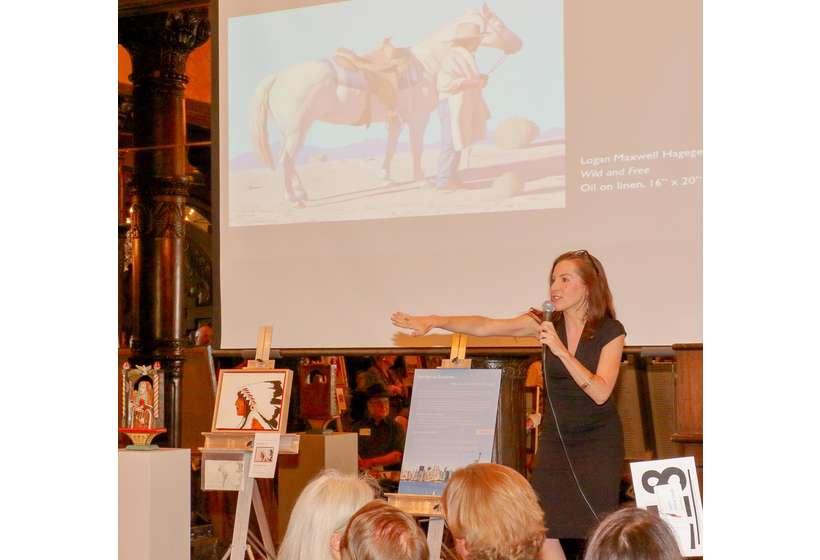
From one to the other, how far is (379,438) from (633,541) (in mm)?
4964

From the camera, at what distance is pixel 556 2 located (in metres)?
4.81

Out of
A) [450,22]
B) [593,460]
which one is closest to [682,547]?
[593,460]

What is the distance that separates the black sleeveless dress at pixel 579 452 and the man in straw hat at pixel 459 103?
1463 millimetres

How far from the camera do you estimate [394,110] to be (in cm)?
514

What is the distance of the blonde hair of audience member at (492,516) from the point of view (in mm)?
2422

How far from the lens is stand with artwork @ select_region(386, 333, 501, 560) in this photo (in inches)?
164

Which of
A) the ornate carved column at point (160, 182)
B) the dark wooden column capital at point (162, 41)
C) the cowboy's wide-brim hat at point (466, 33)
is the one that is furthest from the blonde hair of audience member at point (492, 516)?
the dark wooden column capital at point (162, 41)

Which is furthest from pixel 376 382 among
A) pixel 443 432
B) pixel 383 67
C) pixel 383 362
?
pixel 443 432

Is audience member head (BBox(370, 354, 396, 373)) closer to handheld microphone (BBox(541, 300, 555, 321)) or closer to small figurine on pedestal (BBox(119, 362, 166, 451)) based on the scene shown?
small figurine on pedestal (BBox(119, 362, 166, 451))

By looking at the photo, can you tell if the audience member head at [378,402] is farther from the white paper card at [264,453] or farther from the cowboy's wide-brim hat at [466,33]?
the cowboy's wide-brim hat at [466,33]

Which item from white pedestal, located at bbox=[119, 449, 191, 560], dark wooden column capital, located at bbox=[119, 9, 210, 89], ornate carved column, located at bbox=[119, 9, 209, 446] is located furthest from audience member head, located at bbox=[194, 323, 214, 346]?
white pedestal, located at bbox=[119, 449, 191, 560]

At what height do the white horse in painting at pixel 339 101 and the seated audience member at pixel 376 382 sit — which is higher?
the white horse in painting at pixel 339 101
